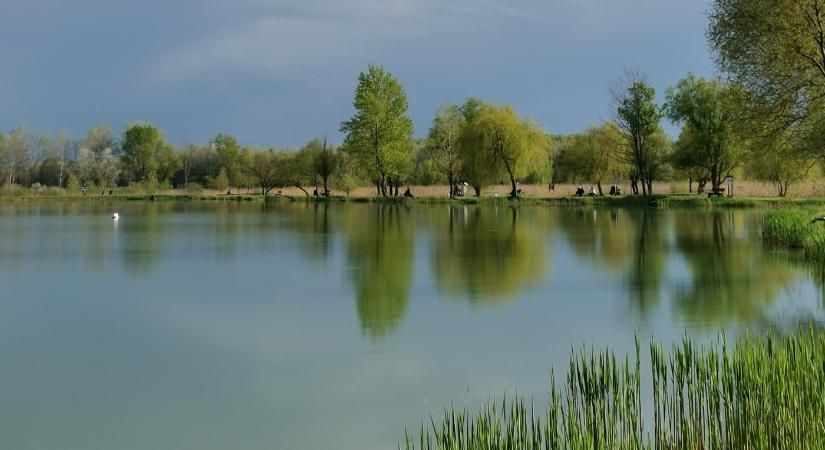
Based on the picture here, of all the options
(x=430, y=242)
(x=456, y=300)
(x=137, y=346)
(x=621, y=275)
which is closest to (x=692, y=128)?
(x=430, y=242)

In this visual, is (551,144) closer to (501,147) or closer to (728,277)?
(501,147)

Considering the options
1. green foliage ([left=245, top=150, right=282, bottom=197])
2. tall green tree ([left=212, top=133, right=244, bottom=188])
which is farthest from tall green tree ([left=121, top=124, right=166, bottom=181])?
green foliage ([left=245, top=150, right=282, bottom=197])

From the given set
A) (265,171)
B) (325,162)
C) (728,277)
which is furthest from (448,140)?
(728,277)

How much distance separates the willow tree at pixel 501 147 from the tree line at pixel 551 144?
0.11 metres

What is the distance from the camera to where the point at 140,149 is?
94062 millimetres

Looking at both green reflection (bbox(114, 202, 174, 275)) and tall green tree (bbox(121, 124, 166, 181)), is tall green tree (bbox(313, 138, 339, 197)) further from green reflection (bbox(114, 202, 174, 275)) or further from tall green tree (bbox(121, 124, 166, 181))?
green reflection (bbox(114, 202, 174, 275))

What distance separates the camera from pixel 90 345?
1154 cm

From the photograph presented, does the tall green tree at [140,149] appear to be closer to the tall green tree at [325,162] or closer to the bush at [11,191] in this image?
the bush at [11,191]

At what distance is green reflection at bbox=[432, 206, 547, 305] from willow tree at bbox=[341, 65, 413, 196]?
25432mm

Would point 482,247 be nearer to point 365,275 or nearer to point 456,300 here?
point 365,275

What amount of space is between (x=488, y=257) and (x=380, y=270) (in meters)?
4.13

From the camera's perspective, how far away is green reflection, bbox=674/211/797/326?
13.5 metres

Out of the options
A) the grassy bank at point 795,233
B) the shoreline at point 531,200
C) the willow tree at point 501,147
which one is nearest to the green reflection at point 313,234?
the grassy bank at point 795,233

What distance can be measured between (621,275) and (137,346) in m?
11.9
